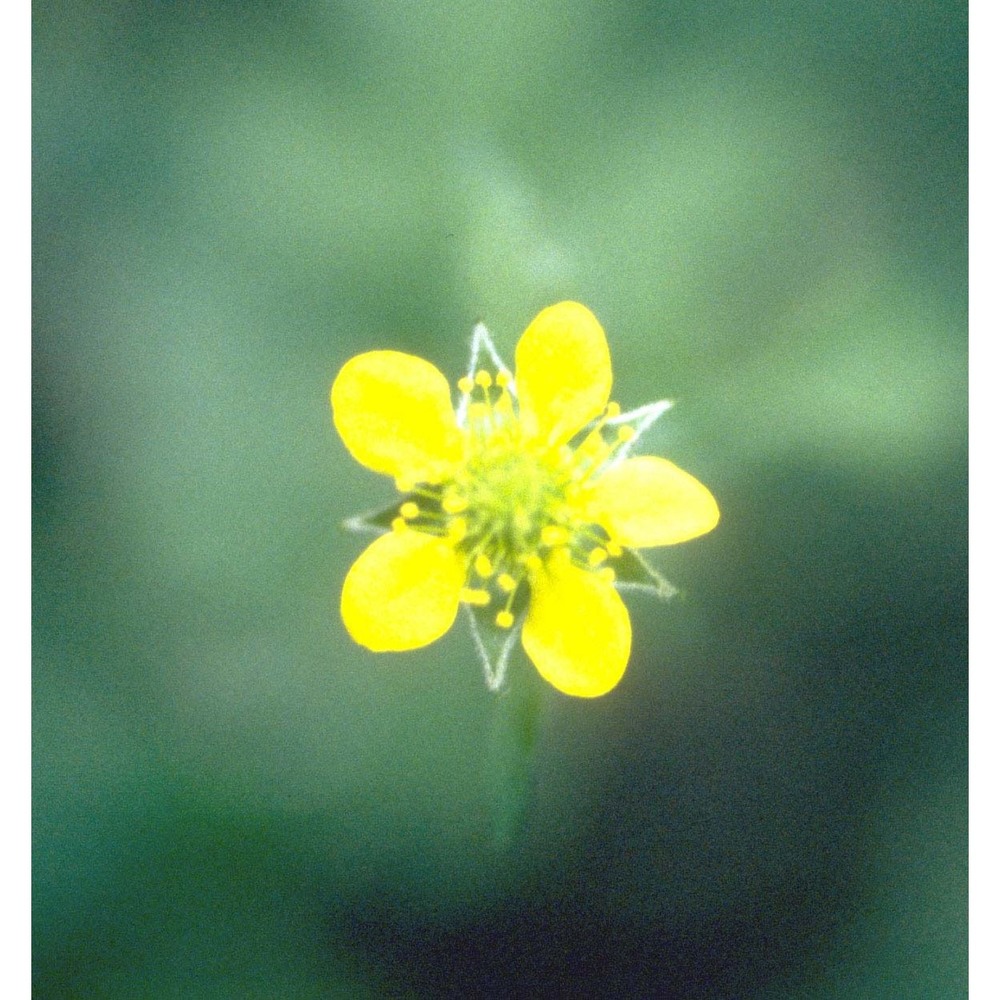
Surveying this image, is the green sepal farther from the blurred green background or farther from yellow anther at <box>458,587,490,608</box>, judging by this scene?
the blurred green background

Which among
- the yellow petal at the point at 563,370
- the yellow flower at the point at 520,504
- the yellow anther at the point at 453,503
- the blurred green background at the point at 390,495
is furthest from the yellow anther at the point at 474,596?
the blurred green background at the point at 390,495

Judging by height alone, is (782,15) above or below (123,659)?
above

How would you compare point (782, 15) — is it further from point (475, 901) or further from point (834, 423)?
point (475, 901)

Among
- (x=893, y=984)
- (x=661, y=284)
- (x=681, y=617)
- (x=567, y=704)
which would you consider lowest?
(x=893, y=984)

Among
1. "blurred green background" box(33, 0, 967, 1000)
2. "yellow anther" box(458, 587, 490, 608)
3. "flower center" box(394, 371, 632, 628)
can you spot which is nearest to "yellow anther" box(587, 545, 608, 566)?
"flower center" box(394, 371, 632, 628)

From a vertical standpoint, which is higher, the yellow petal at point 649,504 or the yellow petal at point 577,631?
the yellow petal at point 649,504

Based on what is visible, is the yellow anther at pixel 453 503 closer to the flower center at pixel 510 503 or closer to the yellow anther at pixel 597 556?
the flower center at pixel 510 503
